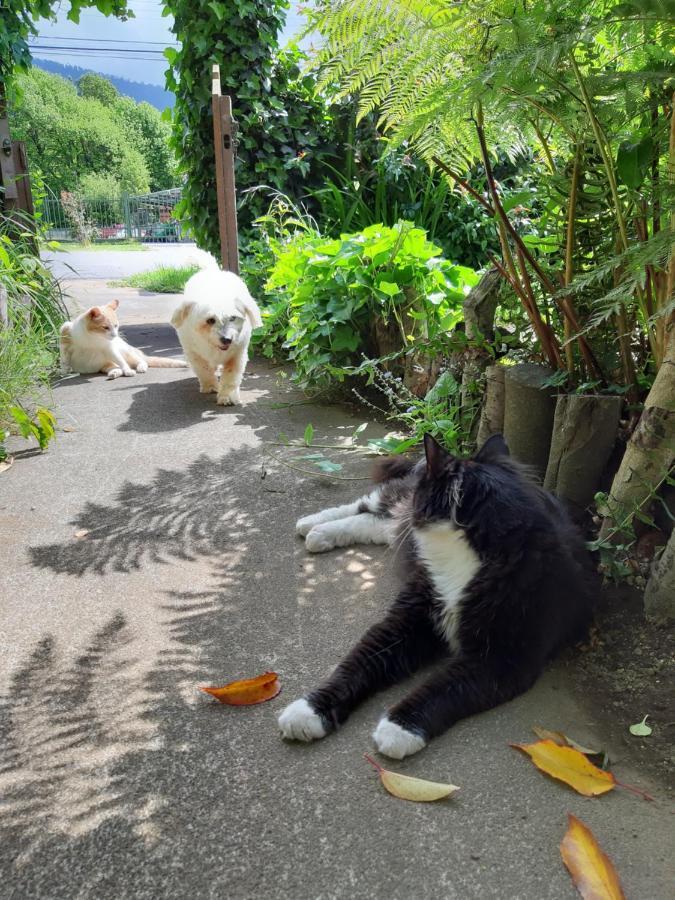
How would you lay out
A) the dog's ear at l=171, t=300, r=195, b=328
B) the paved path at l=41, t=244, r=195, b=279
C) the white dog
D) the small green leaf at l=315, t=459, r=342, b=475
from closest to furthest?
1. the small green leaf at l=315, t=459, r=342, b=475
2. the white dog
3. the dog's ear at l=171, t=300, r=195, b=328
4. the paved path at l=41, t=244, r=195, b=279

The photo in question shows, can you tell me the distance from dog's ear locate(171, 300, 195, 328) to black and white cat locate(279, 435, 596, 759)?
322 centimetres

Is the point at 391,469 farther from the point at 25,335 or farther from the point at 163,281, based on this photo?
the point at 163,281

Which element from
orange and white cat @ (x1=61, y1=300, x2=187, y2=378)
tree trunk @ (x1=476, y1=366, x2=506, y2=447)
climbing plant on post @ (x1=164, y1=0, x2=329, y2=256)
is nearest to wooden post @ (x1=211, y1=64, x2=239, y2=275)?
climbing plant on post @ (x1=164, y1=0, x2=329, y2=256)

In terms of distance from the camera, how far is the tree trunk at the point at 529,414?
8.11 feet

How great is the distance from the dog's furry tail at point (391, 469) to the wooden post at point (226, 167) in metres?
4.19

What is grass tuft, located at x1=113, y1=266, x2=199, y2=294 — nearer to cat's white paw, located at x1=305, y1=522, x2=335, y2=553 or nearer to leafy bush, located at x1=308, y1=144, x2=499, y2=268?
leafy bush, located at x1=308, y1=144, x2=499, y2=268

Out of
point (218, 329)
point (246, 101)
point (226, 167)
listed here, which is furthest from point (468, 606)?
point (246, 101)

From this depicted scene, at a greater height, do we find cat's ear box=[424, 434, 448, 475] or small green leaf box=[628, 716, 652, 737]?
cat's ear box=[424, 434, 448, 475]

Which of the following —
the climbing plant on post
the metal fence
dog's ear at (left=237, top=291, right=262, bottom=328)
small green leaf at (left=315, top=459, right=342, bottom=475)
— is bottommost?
small green leaf at (left=315, top=459, right=342, bottom=475)

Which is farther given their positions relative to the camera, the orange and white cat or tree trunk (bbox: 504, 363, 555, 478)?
the orange and white cat

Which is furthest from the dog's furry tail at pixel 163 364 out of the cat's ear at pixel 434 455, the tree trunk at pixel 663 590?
the tree trunk at pixel 663 590

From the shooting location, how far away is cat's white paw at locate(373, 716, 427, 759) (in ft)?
5.07

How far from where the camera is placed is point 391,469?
9.16 feet

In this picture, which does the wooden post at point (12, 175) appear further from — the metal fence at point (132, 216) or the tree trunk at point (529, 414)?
Answer: the metal fence at point (132, 216)
